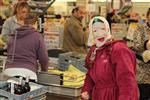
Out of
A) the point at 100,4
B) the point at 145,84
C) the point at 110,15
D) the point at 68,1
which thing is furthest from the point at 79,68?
the point at 68,1

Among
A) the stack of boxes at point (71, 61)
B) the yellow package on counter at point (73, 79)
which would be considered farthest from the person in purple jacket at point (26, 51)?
the stack of boxes at point (71, 61)

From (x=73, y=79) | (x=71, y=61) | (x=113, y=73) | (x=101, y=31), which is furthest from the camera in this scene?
(x=71, y=61)

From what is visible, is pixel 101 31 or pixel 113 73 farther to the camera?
pixel 101 31

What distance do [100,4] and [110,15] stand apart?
648 millimetres

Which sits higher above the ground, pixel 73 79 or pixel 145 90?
pixel 73 79

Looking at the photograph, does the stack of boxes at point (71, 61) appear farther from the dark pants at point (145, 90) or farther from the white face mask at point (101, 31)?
the white face mask at point (101, 31)

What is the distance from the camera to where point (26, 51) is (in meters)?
3.45

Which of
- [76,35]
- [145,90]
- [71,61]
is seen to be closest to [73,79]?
[71,61]

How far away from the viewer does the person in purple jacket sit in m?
3.44

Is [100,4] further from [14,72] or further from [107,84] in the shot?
[107,84]

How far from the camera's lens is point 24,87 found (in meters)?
2.67

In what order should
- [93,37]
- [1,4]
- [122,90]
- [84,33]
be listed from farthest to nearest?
[1,4]
[84,33]
[93,37]
[122,90]

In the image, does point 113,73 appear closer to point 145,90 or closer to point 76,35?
point 145,90

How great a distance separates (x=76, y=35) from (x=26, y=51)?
1.91 m
